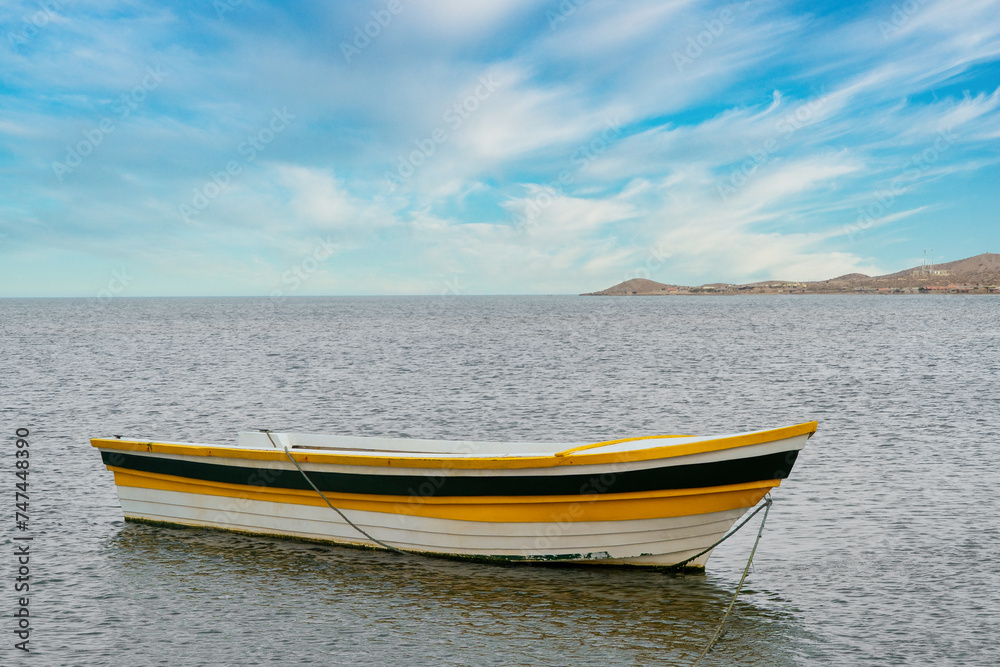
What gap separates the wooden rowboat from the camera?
9.79 metres

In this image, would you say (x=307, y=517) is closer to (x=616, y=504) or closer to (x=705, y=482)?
(x=616, y=504)

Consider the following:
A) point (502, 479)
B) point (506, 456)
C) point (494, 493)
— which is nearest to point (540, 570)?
point (494, 493)

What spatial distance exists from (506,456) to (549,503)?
871mm

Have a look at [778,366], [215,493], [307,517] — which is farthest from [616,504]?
[778,366]

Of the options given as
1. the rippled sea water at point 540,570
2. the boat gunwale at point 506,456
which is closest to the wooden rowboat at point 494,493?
the boat gunwale at point 506,456

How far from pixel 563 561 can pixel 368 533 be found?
3075 mm

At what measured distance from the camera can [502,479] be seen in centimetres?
1047

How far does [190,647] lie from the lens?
8719mm

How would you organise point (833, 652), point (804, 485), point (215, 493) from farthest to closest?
1. point (804, 485)
2. point (215, 493)
3. point (833, 652)

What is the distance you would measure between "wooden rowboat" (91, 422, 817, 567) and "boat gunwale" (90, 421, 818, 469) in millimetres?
16

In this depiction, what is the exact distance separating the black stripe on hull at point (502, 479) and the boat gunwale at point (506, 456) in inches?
7.8

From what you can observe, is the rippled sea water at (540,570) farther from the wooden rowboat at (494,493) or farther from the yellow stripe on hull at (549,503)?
the yellow stripe on hull at (549,503)

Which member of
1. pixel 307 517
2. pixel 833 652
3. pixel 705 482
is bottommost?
pixel 833 652

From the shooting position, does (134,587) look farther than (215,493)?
No
